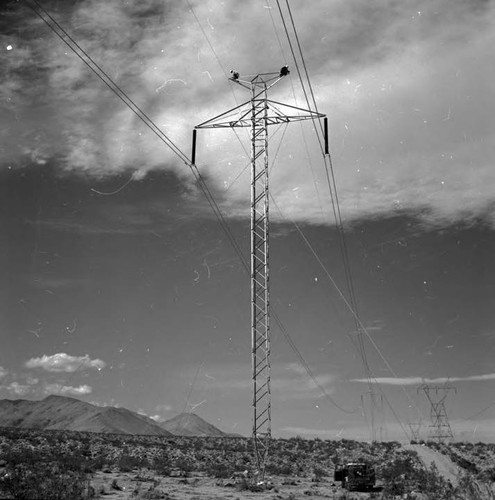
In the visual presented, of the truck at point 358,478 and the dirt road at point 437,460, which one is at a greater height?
the dirt road at point 437,460

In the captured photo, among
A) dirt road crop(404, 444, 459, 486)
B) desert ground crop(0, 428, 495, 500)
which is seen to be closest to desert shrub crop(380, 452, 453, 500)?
desert ground crop(0, 428, 495, 500)

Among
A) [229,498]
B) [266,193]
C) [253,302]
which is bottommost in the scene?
[229,498]

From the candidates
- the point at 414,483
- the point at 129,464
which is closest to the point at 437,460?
the point at 414,483

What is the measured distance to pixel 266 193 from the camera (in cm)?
2994

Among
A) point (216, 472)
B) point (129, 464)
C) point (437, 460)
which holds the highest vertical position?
point (437, 460)

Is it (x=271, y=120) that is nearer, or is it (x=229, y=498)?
(x=229, y=498)

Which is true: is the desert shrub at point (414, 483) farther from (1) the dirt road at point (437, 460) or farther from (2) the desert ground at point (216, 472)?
(1) the dirt road at point (437, 460)

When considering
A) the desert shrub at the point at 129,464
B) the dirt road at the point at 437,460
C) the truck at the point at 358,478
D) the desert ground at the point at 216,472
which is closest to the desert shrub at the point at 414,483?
the desert ground at the point at 216,472

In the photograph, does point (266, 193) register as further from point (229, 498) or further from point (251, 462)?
point (251, 462)

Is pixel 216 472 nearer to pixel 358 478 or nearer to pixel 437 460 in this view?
pixel 358 478

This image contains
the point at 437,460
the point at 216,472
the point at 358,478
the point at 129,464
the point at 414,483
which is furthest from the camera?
the point at 437,460


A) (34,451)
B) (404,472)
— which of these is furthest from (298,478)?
(34,451)

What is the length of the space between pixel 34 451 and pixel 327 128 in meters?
32.4

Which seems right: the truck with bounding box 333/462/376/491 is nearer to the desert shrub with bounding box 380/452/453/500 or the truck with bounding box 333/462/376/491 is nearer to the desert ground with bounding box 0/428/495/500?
the desert ground with bounding box 0/428/495/500
